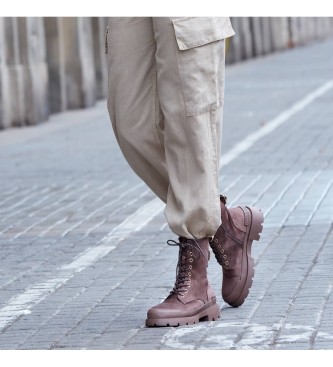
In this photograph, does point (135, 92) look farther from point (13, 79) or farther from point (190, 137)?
point (13, 79)

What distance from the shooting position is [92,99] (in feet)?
70.8

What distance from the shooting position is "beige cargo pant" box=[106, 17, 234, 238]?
4.92 metres

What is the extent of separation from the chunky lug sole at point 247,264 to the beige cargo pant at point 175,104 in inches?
13.8

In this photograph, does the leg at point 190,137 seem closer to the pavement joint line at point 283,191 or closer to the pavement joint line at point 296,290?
the pavement joint line at point 296,290

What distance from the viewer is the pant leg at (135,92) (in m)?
4.94

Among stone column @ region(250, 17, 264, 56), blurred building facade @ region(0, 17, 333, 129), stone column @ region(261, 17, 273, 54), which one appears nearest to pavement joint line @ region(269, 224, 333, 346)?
blurred building facade @ region(0, 17, 333, 129)

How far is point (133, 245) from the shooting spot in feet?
23.9

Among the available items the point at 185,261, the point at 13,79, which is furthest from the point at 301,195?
the point at 13,79

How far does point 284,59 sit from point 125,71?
2936cm

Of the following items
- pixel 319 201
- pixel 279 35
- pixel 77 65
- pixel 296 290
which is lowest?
pixel 279 35

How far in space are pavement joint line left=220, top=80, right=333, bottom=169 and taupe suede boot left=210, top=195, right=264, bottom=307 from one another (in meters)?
5.99

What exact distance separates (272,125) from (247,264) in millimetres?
9823

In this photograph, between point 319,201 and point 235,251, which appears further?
point 319,201

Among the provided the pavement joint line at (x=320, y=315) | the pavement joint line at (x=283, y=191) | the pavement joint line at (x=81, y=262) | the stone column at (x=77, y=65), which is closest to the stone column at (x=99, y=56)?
the stone column at (x=77, y=65)
